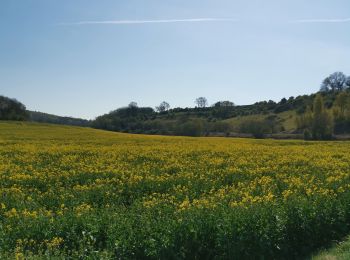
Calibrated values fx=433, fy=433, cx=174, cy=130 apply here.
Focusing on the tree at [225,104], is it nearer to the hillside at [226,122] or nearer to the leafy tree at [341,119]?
the hillside at [226,122]

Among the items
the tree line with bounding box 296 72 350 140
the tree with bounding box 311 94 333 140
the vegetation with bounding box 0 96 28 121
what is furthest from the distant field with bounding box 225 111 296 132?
the vegetation with bounding box 0 96 28 121

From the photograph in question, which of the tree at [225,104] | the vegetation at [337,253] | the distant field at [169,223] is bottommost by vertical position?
the vegetation at [337,253]

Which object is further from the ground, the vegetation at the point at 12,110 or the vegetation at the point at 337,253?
the vegetation at the point at 12,110

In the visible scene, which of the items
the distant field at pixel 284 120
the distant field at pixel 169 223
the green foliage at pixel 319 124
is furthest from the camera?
the distant field at pixel 284 120

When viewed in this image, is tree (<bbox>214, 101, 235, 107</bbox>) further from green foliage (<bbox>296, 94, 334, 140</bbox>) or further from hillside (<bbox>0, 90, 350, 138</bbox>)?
green foliage (<bbox>296, 94, 334, 140</bbox>)

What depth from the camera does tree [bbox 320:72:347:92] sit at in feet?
516

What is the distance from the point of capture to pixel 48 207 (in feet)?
37.5

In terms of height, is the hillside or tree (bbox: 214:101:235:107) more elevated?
tree (bbox: 214:101:235:107)

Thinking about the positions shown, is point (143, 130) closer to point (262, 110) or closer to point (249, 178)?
point (262, 110)

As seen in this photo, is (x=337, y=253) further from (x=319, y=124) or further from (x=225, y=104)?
(x=225, y=104)

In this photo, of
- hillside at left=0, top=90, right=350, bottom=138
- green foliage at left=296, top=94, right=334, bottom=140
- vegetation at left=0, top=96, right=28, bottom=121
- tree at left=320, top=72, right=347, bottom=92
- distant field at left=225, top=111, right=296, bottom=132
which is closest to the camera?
green foliage at left=296, top=94, right=334, bottom=140

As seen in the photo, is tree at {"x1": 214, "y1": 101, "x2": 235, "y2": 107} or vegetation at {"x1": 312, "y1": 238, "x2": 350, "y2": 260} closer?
vegetation at {"x1": 312, "y1": 238, "x2": 350, "y2": 260}

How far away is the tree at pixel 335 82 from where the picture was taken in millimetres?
157125

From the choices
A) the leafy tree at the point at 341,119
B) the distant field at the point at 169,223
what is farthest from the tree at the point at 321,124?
the distant field at the point at 169,223
